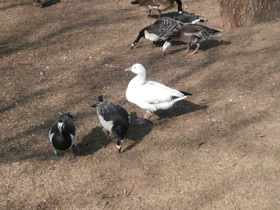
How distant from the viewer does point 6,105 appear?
729cm

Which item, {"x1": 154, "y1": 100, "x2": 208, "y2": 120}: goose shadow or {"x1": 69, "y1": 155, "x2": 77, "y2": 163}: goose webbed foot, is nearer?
{"x1": 69, "y1": 155, "x2": 77, "y2": 163}: goose webbed foot

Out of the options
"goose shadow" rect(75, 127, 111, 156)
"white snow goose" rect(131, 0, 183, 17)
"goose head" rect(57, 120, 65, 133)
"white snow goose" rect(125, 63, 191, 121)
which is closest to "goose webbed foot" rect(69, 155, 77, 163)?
"goose shadow" rect(75, 127, 111, 156)

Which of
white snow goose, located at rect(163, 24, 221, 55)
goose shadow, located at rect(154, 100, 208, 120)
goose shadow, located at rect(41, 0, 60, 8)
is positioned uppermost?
white snow goose, located at rect(163, 24, 221, 55)

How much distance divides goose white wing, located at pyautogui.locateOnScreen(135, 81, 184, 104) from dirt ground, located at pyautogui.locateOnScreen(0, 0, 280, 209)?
1.81 feet

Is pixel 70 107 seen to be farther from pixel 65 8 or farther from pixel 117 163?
pixel 65 8

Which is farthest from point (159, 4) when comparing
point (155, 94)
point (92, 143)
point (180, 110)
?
point (92, 143)

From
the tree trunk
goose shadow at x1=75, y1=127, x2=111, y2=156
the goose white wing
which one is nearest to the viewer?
goose shadow at x1=75, y1=127, x2=111, y2=156

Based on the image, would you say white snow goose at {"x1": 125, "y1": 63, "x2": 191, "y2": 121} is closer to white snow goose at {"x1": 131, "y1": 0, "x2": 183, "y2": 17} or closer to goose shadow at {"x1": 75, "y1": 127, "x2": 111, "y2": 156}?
goose shadow at {"x1": 75, "y1": 127, "x2": 111, "y2": 156}

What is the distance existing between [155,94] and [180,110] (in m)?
0.84

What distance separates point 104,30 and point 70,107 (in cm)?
400

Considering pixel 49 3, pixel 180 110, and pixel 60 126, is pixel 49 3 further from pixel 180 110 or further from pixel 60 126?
pixel 60 126

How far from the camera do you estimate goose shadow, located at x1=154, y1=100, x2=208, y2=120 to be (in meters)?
6.64

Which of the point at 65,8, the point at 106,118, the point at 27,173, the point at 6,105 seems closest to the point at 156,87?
the point at 106,118

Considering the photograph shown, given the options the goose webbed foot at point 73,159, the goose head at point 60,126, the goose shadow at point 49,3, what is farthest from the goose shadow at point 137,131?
the goose shadow at point 49,3
